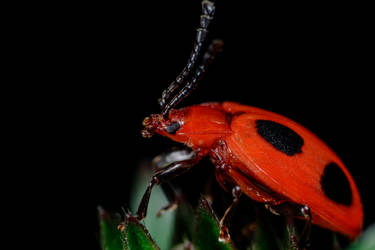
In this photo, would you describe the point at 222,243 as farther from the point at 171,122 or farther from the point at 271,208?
the point at 171,122

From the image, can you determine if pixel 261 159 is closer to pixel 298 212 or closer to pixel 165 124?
pixel 298 212

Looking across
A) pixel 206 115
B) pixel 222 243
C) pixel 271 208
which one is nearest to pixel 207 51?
pixel 206 115

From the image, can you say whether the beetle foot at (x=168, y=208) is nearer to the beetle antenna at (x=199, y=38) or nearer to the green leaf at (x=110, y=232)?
the green leaf at (x=110, y=232)

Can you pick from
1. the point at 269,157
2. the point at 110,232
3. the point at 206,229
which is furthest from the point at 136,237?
the point at 269,157

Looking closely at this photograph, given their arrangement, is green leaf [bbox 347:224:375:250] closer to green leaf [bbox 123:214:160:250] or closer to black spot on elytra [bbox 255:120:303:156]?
green leaf [bbox 123:214:160:250]

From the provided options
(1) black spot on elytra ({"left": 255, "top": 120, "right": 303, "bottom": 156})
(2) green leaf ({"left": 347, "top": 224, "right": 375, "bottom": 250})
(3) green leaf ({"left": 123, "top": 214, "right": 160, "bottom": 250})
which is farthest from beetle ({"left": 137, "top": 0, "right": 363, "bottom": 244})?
(2) green leaf ({"left": 347, "top": 224, "right": 375, "bottom": 250})
